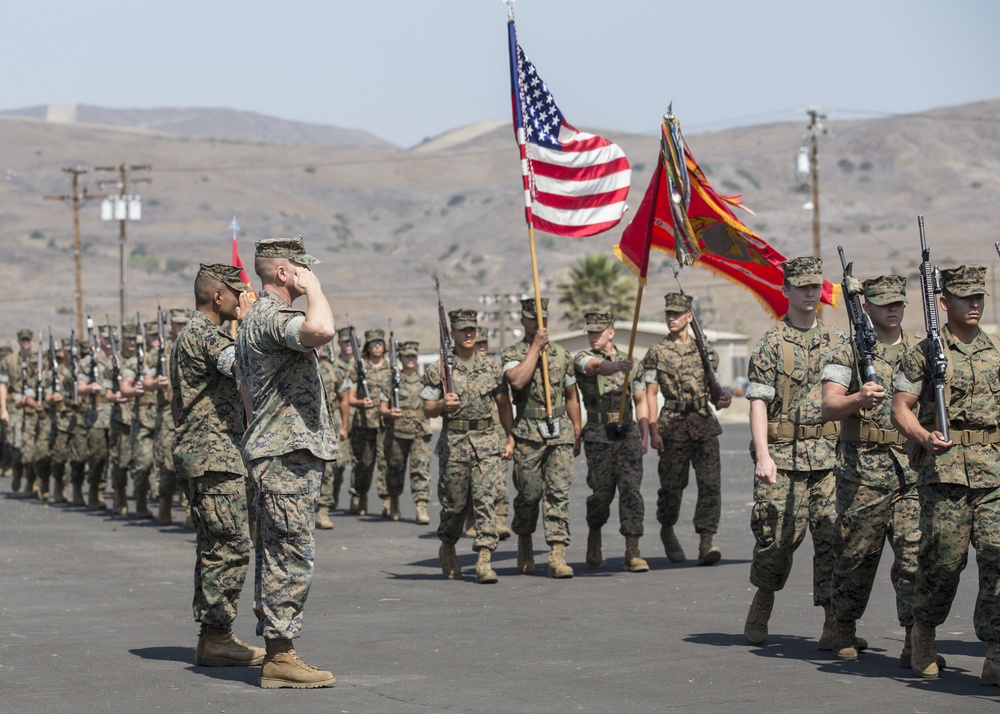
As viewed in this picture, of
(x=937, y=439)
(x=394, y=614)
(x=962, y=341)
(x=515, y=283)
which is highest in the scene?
(x=515, y=283)

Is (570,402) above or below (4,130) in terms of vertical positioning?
below

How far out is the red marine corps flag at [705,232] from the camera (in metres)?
13.4

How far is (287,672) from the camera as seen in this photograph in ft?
26.6

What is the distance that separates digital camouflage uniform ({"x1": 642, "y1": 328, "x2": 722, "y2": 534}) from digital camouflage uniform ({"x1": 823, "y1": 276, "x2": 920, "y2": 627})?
4.98 m

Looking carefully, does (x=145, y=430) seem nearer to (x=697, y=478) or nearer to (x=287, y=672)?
(x=697, y=478)

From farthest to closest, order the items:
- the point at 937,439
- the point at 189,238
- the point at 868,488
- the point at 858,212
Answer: the point at 858,212, the point at 189,238, the point at 868,488, the point at 937,439

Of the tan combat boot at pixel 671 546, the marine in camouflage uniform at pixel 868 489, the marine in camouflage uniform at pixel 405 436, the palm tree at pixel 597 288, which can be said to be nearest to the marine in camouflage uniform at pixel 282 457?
the marine in camouflage uniform at pixel 868 489

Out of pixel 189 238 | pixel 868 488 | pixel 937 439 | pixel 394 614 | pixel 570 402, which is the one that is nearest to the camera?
pixel 937 439

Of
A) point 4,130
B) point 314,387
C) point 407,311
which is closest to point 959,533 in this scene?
point 314,387

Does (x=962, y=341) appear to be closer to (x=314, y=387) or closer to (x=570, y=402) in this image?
(x=314, y=387)

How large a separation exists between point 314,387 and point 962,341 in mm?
3364

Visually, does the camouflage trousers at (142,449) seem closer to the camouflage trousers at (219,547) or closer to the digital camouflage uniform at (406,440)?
the digital camouflage uniform at (406,440)

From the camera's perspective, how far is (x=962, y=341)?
322 inches

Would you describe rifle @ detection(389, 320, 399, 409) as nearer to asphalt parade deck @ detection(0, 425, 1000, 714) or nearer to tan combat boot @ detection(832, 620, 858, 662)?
asphalt parade deck @ detection(0, 425, 1000, 714)
